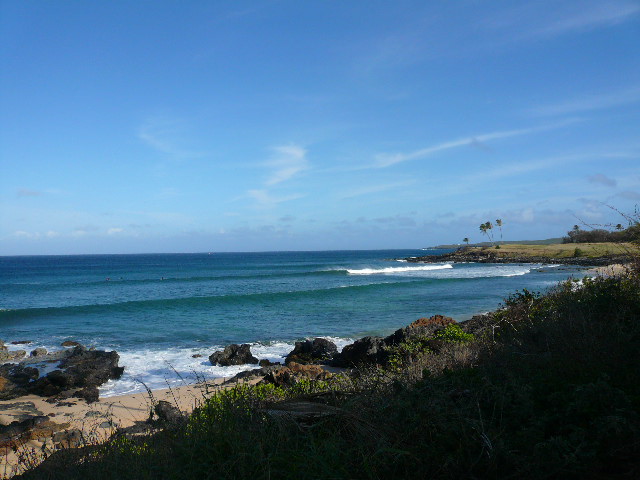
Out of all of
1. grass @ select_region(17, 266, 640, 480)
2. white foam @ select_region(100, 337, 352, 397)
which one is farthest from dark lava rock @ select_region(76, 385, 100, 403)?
grass @ select_region(17, 266, 640, 480)

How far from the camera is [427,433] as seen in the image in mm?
3855

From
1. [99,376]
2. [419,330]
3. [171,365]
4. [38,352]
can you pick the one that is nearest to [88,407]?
[171,365]

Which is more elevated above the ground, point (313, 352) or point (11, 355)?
point (313, 352)

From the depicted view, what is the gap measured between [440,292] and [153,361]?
2453cm

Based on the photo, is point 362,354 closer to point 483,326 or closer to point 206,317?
point 483,326

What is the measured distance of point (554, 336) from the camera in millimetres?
6281

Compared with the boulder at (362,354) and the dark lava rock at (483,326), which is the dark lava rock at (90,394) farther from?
the dark lava rock at (483,326)

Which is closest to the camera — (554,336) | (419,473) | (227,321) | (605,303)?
(419,473)

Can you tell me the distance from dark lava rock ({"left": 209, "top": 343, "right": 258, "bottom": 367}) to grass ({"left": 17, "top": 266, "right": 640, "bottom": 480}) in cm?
1209

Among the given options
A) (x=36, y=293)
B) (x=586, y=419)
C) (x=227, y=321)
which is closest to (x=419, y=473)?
(x=586, y=419)

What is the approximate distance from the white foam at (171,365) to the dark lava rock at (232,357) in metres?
0.29

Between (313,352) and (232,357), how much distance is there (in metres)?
3.05

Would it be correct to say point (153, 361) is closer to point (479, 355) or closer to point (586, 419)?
point (479, 355)

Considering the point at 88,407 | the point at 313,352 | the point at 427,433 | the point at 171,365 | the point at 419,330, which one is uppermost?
the point at 427,433
